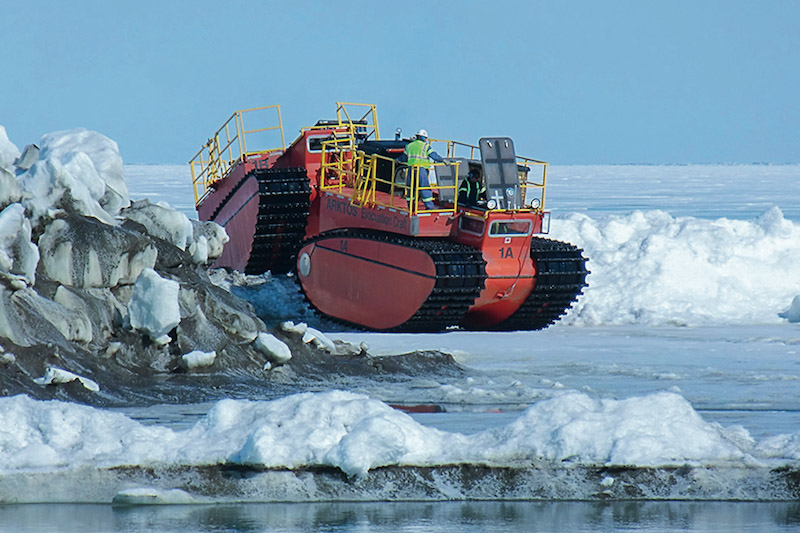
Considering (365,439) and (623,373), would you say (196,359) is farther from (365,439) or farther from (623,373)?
(365,439)

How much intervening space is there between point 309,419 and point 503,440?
129cm

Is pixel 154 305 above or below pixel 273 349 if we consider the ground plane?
above

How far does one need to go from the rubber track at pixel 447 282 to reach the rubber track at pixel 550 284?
90 centimetres

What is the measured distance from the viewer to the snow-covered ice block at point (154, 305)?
43.6 feet

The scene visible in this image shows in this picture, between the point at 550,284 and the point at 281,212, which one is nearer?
the point at 550,284

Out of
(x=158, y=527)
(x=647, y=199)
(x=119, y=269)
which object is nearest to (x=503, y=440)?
(x=158, y=527)

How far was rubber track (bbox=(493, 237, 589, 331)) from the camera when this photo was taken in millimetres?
16984

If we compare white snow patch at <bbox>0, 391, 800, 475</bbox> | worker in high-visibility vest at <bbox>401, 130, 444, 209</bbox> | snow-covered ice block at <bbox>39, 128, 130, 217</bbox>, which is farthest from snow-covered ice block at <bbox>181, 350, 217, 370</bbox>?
worker in high-visibility vest at <bbox>401, 130, 444, 209</bbox>

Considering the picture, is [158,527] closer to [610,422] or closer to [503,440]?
[503,440]

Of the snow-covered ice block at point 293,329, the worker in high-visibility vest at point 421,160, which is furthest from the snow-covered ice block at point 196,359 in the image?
the worker in high-visibility vest at point 421,160

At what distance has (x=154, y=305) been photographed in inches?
526

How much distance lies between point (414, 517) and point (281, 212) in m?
12.0

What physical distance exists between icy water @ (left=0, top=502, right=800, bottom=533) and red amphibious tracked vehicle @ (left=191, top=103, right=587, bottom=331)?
7.42 m

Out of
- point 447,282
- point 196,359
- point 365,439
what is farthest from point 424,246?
point 365,439
